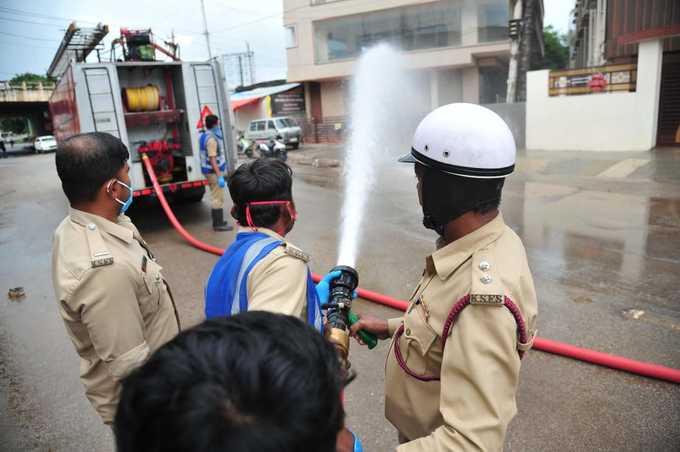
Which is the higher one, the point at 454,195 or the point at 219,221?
the point at 454,195

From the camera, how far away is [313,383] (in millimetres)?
769

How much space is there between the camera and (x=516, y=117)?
57.2 feet

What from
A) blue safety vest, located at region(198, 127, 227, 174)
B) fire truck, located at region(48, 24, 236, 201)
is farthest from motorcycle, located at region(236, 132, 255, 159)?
blue safety vest, located at region(198, 127, 227, 174)

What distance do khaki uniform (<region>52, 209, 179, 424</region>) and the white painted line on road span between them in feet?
38.4

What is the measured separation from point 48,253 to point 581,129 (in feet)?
48.8

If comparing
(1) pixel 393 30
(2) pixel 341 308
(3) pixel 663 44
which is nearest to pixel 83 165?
(2) pixel 341 308

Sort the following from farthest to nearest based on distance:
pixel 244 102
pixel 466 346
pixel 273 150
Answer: pixel 244 102, pixel 273 150, pixel 466 346

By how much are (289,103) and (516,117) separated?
17526 millimetres

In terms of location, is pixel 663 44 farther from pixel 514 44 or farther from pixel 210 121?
pixel 210 121

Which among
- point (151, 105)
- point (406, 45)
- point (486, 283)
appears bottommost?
point (486, 283)

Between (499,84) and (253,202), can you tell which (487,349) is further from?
(499,84)

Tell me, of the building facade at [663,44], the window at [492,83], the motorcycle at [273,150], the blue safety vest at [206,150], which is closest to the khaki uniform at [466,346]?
the blue safety vest at [206,150]

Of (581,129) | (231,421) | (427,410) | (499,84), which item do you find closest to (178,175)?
(427,410)

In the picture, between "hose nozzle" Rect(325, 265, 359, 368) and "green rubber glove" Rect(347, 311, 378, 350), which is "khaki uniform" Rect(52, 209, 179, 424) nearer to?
"hose nozzle" Rect(325, 265, 359, 368)
